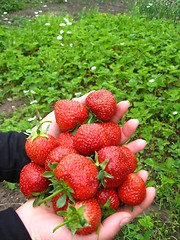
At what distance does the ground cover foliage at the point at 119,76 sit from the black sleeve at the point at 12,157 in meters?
0.24

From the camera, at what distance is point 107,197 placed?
152 centimetres

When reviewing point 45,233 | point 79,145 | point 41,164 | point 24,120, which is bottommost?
point 24,120

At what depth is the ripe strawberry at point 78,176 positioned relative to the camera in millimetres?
1383

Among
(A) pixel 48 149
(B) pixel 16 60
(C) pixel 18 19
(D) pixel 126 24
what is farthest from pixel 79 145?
(C) pixel 18 19

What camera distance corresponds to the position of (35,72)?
3488 mm

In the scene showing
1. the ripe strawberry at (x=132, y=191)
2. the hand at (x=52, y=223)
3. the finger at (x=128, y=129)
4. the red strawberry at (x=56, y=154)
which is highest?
the red strawberry at (x=56, y=154)

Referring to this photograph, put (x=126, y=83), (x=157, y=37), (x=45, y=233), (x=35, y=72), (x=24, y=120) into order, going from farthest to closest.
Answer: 1. (x=157, y=37)
2. (x=35, y=72)
3. (x=126, y=83)
4. (x=24, y=120)
5. (x=45, y=233)

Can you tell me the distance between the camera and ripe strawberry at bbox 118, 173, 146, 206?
1522 mm

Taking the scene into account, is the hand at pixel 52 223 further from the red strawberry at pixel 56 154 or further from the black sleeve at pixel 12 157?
the black sleeve at pixel 12 157

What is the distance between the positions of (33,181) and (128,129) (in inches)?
28.3

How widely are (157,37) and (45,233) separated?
3.07 m

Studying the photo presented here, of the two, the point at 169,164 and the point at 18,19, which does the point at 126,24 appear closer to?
the point at 18,19

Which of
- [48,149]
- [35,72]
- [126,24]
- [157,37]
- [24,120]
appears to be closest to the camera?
[48,149]

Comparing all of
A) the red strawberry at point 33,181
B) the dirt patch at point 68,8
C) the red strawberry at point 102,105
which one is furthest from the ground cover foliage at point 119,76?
the dirt patch at point 68,8
